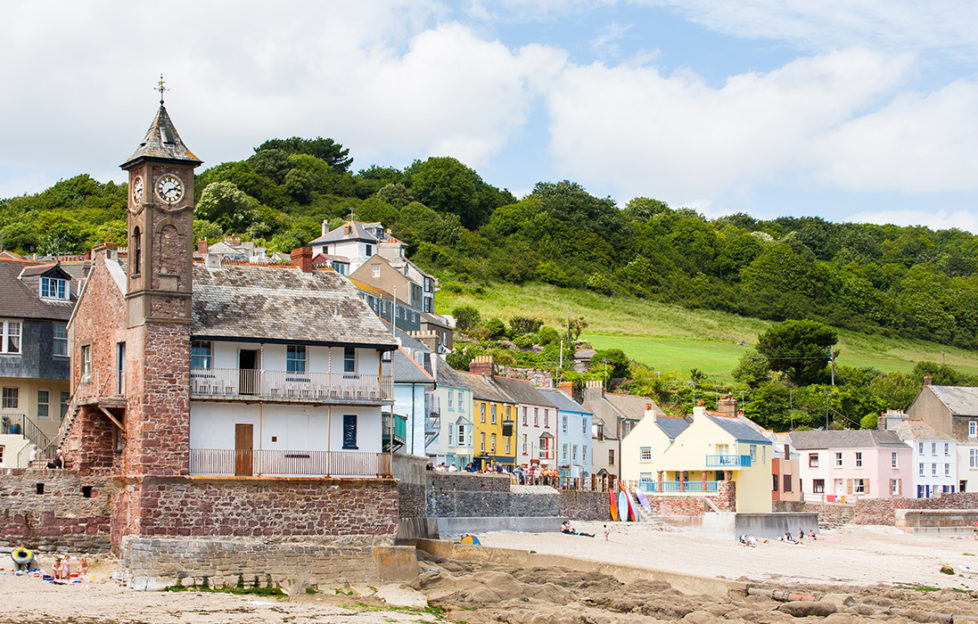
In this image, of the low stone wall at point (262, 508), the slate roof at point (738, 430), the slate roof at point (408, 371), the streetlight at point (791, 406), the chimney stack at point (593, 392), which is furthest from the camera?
the streetlight at point (791, 406)

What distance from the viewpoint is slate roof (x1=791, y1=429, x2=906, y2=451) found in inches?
2879

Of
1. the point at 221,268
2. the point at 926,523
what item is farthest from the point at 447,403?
the point at 926,523

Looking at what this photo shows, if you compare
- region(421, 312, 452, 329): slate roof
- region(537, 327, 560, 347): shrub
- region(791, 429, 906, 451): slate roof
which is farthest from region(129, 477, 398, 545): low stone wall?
region(537, 327, 560, 347): shrub

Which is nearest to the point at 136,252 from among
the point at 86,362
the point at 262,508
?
the point at 86,362

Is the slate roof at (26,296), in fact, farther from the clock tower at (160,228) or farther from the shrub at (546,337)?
the shrub at (546,337)

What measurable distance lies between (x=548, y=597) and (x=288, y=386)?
9426 millimetres

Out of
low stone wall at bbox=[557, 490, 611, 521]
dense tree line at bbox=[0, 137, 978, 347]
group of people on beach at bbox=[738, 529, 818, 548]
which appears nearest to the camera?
low stone wall at bbox=[557, 490, 611, 521]

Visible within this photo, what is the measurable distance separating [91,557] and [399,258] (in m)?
67.0

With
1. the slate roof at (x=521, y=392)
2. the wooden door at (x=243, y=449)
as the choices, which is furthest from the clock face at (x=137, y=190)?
the slate roof at (x=521, y=392)

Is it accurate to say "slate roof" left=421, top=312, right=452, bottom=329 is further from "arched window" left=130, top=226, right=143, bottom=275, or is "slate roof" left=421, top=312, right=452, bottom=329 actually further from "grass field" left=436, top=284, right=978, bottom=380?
"arched window" left=130, top=226, right=143, bottom=275

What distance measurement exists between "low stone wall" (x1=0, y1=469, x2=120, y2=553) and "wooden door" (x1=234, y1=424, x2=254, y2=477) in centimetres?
338

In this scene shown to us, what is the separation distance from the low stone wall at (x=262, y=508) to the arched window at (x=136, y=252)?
5786mm

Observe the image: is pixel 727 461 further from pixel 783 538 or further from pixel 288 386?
pixel 288 386

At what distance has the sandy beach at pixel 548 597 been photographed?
26.8 meters
